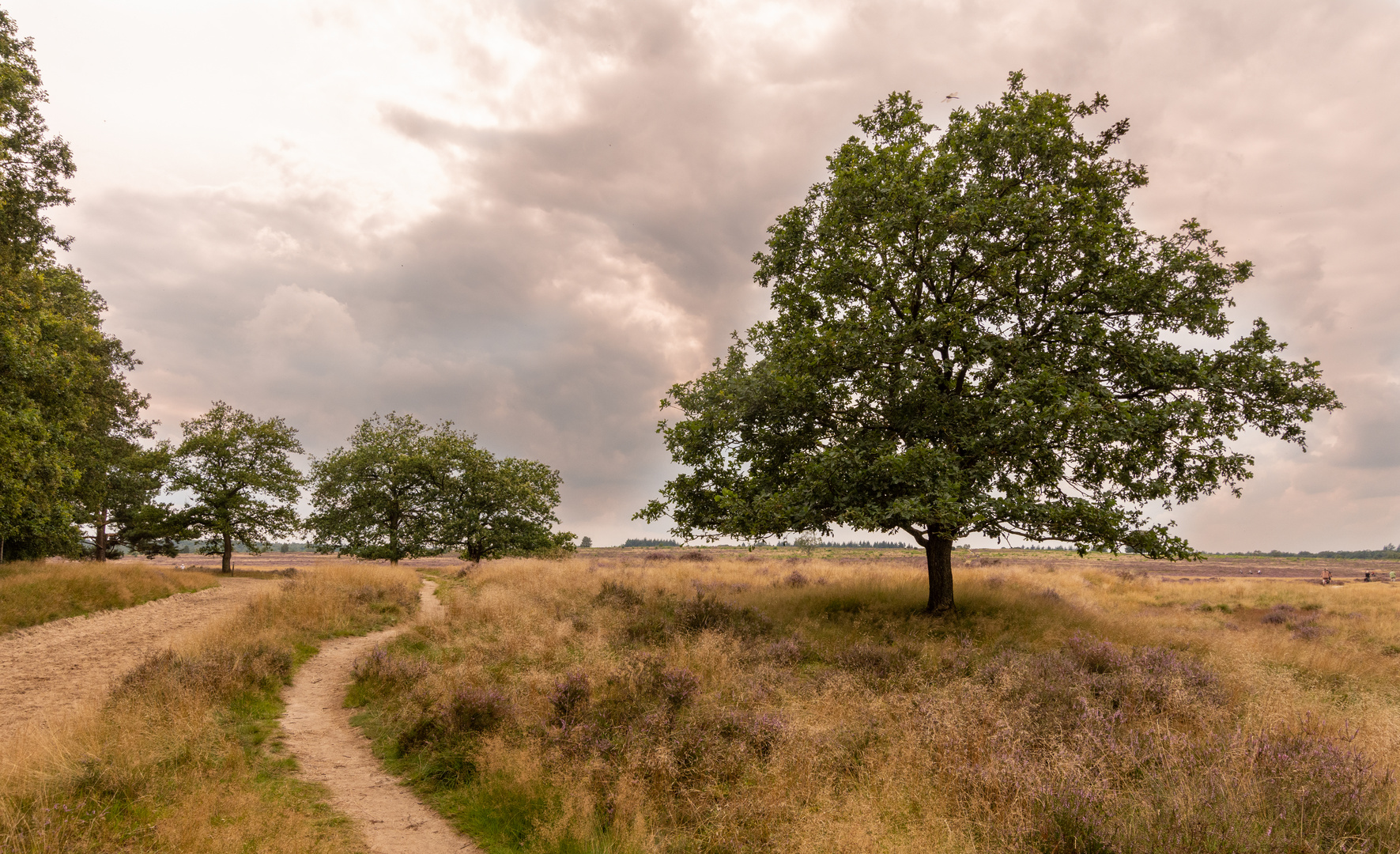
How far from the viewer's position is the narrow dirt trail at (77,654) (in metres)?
9.69

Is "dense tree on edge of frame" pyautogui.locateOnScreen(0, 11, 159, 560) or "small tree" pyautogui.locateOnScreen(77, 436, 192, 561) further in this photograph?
"small tree" pyautogui.locateOnScreen(77, 436, 192, 561)

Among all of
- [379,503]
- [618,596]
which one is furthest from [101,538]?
[618,596]

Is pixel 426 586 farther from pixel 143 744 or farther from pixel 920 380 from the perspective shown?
pixel 920 380

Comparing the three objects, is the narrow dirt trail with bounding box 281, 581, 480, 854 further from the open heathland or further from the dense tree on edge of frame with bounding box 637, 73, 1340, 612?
the dense tree on edge of frame with bounding box 637, 73, 1340, 612

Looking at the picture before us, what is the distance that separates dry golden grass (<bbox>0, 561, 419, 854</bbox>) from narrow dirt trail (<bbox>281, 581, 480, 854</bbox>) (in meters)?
0.26

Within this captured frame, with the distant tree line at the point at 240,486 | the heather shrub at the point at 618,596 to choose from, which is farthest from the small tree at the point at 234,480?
the heather shrub at the point at 618,596

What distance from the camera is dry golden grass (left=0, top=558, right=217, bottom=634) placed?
16641 millimetres

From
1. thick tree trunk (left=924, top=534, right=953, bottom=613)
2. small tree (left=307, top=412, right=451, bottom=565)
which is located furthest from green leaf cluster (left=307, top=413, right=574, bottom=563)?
thick tree trunk (left=924, top=534, right=953, bottom=613)

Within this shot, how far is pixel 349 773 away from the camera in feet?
26.3

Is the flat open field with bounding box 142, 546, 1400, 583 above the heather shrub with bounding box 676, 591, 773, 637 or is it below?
below

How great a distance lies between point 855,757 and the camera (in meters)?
7.33

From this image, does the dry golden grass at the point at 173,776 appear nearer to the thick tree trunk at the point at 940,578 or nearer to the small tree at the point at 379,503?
the thick tree trunk at the point at 940,578

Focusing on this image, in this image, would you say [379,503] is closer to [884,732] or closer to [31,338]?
[31,338]

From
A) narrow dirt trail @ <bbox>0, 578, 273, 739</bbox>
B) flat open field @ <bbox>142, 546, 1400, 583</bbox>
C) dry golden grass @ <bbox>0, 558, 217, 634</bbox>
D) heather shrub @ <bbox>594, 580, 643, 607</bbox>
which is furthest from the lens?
flat open field @ <bbox>142, 546, 1400, 583</bbox>
